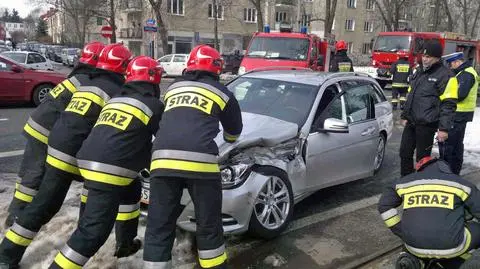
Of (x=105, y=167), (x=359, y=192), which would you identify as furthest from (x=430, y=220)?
(x=359, y=192)

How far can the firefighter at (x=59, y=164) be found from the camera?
3303 mm

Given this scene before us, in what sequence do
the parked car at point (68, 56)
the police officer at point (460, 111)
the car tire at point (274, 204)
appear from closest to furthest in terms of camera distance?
the car tire at point (274, 204) → the police officer at point (460, 111) → the parked car at point (68, 56)

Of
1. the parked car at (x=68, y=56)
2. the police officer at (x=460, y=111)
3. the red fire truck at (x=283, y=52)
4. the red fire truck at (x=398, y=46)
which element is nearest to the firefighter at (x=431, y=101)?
the police officer at (x=460, y=111)

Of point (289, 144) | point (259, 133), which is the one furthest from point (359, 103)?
point (259, 133)

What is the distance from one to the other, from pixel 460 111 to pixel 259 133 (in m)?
3.42

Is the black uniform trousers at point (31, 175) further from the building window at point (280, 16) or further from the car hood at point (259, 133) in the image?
the building window at point (280, 16)

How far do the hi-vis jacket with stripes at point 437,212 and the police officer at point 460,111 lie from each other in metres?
3.24

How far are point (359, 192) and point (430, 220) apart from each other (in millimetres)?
2783

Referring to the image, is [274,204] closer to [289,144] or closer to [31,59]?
[289,144]

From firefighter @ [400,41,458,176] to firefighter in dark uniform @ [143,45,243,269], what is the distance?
3105 mm

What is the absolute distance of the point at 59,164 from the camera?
334 cm

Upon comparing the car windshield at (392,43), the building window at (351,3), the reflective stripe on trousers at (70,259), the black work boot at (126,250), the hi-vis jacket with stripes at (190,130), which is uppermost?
the building window at (351,3)

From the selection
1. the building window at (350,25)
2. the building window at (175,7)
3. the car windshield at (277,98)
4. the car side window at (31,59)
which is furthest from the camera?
the building window at (350,25)

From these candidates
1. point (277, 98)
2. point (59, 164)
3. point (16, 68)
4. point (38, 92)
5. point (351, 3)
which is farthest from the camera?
point (351, 3)
